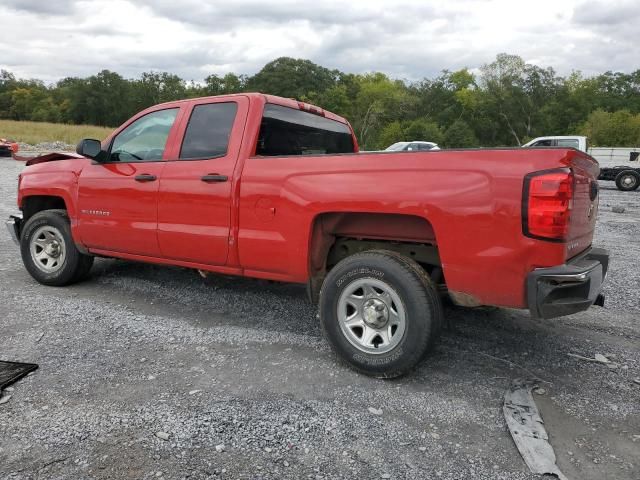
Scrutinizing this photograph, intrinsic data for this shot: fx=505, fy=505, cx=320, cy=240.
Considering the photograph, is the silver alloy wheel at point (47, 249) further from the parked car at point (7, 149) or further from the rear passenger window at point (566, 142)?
the parked car at point (7, 149)

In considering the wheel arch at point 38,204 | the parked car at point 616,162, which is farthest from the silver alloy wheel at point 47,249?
the parked car at point 616,162

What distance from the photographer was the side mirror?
15.3 ft

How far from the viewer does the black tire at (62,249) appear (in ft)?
16.8

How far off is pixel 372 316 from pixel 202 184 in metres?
1.78

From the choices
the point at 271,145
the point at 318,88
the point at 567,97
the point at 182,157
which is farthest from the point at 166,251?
the point at 318,88

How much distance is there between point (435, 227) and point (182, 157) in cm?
237

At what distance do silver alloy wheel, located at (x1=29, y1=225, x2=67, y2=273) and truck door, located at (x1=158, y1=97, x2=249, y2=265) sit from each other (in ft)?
5.06

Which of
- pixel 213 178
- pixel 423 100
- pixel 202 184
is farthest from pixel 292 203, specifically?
pixel 423 100

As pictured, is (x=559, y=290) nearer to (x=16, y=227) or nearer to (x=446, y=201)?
(x=446, y=201)

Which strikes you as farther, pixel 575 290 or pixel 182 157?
pixel 182 157

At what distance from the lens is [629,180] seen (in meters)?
17.7

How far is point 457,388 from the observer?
10.7 ft

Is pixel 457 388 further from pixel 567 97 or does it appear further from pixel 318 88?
pixel 318 88

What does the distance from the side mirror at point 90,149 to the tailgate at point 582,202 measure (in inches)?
157
